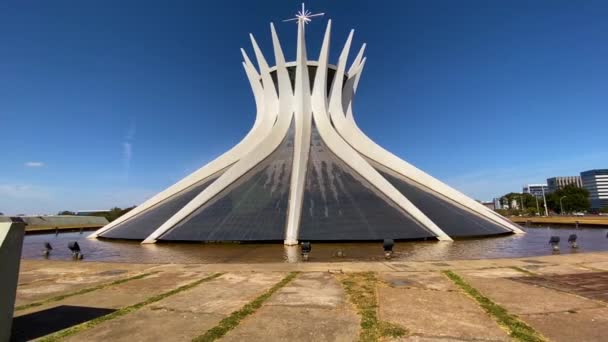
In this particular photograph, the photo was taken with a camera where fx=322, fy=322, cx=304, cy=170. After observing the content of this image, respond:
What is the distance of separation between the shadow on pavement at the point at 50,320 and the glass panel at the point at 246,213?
12.4m

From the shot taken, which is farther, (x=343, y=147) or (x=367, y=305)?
(x=343, y=147)

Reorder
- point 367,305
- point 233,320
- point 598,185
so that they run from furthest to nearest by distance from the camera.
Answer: point 598,185 → point 367,305 → point 233,320

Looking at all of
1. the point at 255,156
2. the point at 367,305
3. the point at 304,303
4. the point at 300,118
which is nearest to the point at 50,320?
the point at 304,303

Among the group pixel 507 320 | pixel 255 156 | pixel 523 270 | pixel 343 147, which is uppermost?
pixel 343 147

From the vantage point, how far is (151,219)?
22.7m

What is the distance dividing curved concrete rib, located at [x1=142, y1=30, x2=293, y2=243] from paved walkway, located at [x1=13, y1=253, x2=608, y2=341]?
1014cm

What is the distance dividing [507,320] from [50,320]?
779 centimetres

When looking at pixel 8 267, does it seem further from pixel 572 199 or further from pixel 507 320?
pixel 572 199

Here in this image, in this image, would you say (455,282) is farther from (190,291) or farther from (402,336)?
(190,291)

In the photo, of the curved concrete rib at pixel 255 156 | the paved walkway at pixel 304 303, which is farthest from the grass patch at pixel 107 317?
the curved concrete rib at pixel 255 156

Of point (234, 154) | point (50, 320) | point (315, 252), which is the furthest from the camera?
point (234, 154)

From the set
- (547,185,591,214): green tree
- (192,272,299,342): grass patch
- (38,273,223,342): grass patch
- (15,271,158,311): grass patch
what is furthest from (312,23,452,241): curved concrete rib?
(547,185,591,214): green tree

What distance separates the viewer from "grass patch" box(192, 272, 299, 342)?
4805 millimetres

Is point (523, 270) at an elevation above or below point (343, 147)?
below
